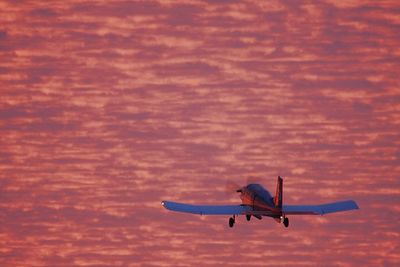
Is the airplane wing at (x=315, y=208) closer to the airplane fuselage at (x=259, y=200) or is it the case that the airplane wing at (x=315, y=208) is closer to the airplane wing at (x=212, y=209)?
the airplane fuselage at (x=259, y=200)

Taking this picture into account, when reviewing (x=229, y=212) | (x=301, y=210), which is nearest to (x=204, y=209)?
(x=229, y=212)

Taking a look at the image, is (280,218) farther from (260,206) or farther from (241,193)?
(241,193)

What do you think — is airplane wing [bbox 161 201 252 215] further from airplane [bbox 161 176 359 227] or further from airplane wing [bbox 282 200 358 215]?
airplane wing [bbox 282 200 358 215]

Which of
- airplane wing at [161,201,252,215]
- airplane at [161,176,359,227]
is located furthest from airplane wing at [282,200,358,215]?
airplane wing at [161,201,252,215]

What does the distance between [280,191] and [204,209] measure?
50.8 feet

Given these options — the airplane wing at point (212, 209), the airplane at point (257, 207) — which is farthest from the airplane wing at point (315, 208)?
the airplane wing at point (212, 209)

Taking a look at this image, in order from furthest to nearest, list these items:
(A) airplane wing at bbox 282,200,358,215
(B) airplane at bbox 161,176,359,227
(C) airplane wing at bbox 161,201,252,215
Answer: (C) airplane wing at bbox 161,201,252,215 < (B) airplane at bbox 161,176,359,227 < (A) airplane wing at bbox 282,200,358,215

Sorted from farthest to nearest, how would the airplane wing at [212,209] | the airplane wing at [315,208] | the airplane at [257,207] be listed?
the airplane wing at [212,209] < the airplane at [257,207] < the airplane wing at [315,208]

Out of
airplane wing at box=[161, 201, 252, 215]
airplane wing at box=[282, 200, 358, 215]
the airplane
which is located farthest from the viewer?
airplane wing at box=[161, 201, 252, 215]

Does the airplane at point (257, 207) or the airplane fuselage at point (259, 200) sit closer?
A: the airplane fuselage at point (259, 200)

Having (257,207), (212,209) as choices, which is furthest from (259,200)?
(212,209)

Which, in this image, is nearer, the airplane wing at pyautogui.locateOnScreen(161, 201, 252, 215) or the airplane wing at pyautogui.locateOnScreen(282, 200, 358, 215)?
the airplane wing at pyautogui.locateOnScreen(282, 200, 358, 215)

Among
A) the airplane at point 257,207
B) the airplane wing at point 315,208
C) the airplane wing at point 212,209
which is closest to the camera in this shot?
the airplane wing at point 315,208

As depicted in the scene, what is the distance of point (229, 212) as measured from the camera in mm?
159750
